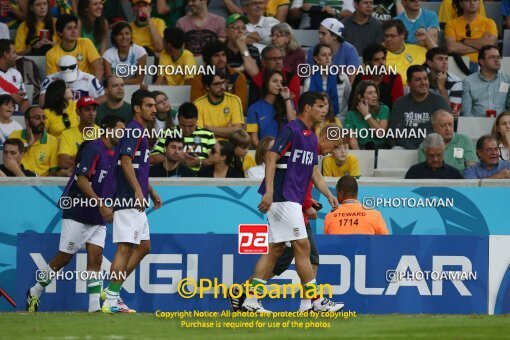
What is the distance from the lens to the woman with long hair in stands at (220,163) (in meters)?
14.6

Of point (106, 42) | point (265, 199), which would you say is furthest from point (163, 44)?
point (265, 199)

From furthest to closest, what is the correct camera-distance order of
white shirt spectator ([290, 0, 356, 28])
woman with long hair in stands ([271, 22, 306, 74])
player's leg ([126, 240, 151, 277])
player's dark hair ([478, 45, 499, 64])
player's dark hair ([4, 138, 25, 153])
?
white shirt spectator ([290, 0, 356, 28])
woman with long hair in stands ([271, 22, 306, 74])
player's dark hair ([478, 45, 499, 64])
player's dark hair ([4, 138, 25, 153])
player's leg ([126, 240, 151, 277])

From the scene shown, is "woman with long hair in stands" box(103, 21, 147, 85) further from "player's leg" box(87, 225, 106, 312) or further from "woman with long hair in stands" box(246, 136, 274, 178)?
"player's leg" box(87, 225, 106, 312)

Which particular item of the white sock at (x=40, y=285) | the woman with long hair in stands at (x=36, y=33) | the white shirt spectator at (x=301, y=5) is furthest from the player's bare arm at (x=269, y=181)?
the woman with long hair in stands at (x=36, y=33)

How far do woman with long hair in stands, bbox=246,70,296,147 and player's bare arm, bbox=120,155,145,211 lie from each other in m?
3.78

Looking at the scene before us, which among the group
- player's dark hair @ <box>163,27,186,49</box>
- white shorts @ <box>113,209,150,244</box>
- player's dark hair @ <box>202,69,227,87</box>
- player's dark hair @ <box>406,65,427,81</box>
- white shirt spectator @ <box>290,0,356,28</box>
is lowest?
white shorts @ <box>113,209,150,244</box>

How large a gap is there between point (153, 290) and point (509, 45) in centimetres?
702

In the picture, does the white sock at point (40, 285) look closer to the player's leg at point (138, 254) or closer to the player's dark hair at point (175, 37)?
the player's leg at point (138, 254)

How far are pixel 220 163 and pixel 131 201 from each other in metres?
2.62

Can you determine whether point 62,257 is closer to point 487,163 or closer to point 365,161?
point 365,161

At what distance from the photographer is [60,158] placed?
1508 cm

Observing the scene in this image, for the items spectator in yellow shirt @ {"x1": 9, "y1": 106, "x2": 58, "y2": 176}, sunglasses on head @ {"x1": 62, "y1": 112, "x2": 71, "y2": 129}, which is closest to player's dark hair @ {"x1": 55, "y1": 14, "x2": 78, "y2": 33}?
sunglasses on head @ {"x1": 62, "y1": 112, "x2": 71, "y2": 129}

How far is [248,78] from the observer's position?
16.7 meters

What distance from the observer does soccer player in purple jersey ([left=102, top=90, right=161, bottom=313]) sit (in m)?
11.9
